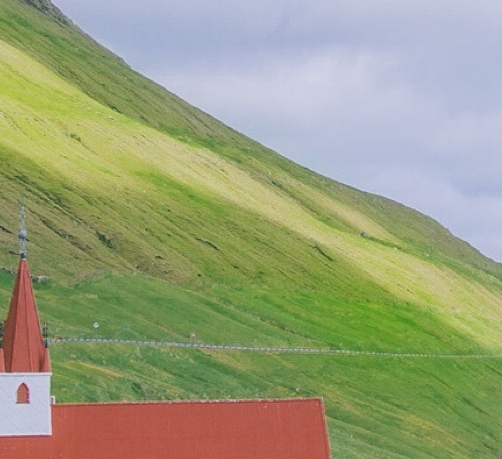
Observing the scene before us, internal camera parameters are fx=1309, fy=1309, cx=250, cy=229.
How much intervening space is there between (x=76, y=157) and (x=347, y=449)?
265 ft

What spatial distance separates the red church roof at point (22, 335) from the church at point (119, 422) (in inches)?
1.5

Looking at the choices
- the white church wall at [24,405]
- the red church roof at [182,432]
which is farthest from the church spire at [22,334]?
the red church roof at [182,432]

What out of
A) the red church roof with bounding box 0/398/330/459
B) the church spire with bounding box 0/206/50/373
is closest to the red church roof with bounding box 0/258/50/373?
the church spire with bounding box 0/206/50/373

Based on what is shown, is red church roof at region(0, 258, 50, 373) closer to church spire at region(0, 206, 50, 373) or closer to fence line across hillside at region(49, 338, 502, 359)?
church spire at region(0, 206, 50, 373)

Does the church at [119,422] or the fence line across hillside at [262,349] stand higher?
the church at [119,422]

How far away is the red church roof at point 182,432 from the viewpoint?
2002 inches

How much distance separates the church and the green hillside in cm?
1077

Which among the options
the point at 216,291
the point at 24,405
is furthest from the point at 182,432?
the point at 216,291

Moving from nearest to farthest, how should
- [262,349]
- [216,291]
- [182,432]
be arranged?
[182,432]
[262,349]
[216,291]

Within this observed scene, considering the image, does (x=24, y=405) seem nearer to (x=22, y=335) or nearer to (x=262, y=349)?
(x=22, y=335)

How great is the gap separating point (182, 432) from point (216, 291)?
70.5m

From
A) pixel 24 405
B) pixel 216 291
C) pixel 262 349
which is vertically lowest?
pixel 262 349

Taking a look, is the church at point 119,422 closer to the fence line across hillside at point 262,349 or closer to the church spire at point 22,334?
the church spire at point 22,334

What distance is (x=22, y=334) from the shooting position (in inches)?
1964
